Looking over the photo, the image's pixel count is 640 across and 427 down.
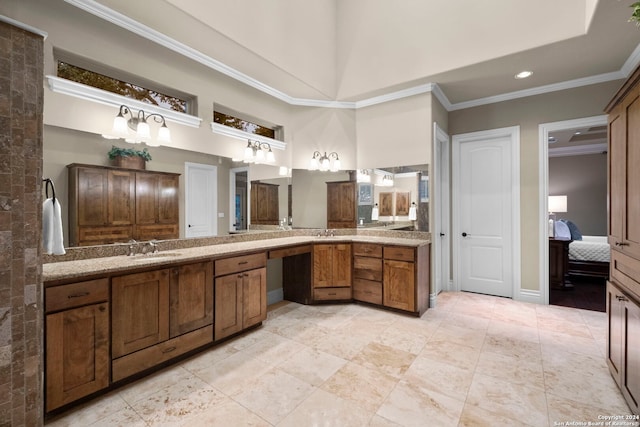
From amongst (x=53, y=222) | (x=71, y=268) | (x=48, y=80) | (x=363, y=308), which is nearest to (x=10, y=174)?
(x=53, y=222)

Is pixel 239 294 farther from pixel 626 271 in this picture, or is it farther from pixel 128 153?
pixel 626 271

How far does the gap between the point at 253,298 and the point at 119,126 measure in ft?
6.40

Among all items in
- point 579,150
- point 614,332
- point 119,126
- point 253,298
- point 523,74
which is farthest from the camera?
point 579,150

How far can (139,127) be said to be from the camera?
2.53 m

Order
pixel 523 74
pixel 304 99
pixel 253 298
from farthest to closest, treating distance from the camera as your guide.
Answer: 1. pixel 304 99
2. pixel 523 74
3. pixel 253 298

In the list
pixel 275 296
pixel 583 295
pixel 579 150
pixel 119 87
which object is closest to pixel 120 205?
pixel 119 87

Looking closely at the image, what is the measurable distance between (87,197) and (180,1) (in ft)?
5.64

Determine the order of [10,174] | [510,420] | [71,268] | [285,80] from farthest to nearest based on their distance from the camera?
[285,80], [71,268], [510,420], [10,174]

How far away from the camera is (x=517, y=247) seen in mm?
3936

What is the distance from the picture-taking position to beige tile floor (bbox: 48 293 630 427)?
176cm

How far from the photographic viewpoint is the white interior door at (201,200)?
2.95 m

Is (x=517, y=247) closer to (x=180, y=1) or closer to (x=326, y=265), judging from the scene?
(x=326, y=265)

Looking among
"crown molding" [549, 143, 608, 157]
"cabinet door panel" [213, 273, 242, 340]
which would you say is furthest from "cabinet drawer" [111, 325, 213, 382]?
"crown molding" [549, 143, 608, 157]

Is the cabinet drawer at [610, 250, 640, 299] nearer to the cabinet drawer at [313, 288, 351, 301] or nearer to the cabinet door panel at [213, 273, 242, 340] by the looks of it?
the cabinet drawer at [313, 288, 351, 301]
